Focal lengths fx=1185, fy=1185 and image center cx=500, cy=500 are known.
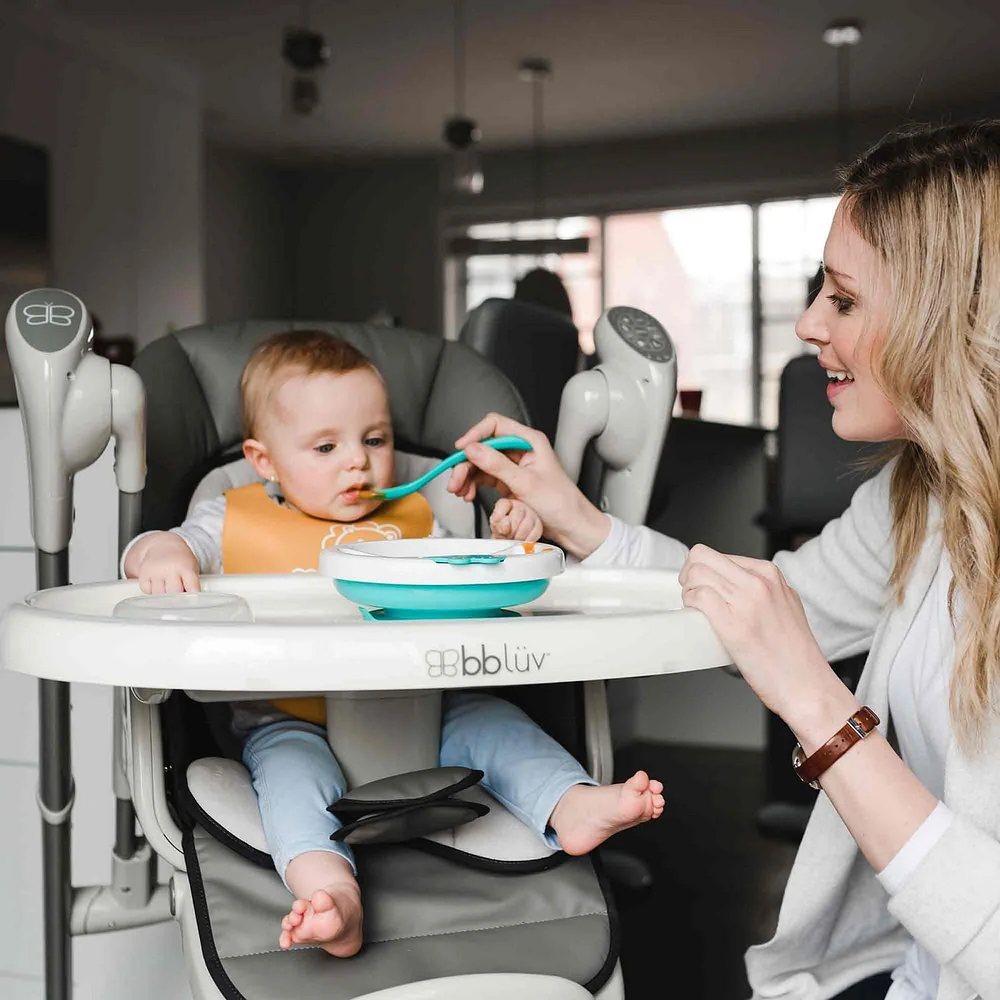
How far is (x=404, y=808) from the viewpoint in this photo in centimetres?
88

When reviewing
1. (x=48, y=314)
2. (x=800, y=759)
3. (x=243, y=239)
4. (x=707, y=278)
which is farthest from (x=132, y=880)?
(x=243, y=239)

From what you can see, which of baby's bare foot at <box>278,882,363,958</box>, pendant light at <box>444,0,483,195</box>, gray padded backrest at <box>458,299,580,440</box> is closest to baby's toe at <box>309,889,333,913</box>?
baby's bare foot at <box>278,882,363,958</box>

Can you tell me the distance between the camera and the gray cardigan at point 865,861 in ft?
2.75

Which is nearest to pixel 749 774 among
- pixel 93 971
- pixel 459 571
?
pixel 93 971

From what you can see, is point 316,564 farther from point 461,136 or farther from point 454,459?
point 461,136

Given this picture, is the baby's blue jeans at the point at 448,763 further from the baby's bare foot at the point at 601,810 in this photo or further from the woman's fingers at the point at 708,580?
the woman's fingers at the point at 708,580

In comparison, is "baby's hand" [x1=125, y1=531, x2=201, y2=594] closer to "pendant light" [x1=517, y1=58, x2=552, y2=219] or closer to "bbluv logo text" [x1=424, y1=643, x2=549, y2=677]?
"bbluv logo text" [x1=424, y1=643, x2=549, y2=677]

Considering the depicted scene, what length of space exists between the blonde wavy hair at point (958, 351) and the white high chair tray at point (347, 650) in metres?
0.29

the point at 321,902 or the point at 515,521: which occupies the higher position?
the point at 515,521

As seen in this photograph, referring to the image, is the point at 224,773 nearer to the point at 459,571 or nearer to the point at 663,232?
the point at 459,571

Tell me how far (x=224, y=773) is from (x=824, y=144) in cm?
651

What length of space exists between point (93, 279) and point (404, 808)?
4.80 m

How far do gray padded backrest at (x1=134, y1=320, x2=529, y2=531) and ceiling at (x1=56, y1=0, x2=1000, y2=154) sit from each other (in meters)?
3.68

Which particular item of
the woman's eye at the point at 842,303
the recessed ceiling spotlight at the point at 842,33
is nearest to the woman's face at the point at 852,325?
the woman's eye at the point at 842,303
